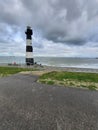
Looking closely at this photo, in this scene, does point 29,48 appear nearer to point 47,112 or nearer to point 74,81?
point 74,81

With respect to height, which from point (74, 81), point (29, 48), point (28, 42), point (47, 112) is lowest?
point (47, 112)

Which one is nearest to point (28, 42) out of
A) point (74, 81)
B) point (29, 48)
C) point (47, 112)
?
point (29, 48)

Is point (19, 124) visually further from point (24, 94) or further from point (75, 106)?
point (24, 94)

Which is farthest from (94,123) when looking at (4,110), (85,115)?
(4,110)

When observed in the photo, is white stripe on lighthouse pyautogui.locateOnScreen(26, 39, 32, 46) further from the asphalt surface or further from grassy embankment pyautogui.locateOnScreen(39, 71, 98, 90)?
the asphalt surface

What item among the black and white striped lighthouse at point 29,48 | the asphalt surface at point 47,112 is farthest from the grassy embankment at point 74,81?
the black and white striped lighthouse at point 29,48

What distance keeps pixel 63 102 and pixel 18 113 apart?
7.10ft

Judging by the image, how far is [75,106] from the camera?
593 cm

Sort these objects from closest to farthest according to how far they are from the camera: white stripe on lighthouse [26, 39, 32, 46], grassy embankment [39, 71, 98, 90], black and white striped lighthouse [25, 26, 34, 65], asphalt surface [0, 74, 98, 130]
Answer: asphalt surface [0, 74, 98, 130]
grassy embankment [39, 71, 98, 90]
black and white striped lighthouse [25, 26, 34, 65]
white stripe on lighthouse [26, 39, 32, 46]

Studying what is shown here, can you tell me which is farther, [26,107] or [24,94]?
[24,94]

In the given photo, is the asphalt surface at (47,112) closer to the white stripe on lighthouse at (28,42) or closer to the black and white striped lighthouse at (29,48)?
the black and white striped lighthouse at (29,48)

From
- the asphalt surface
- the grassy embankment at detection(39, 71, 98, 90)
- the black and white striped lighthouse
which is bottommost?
the asphalt surface

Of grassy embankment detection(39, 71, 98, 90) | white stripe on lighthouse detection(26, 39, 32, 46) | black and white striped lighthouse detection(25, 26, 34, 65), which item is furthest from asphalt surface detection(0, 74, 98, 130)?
white stripe on lighthouse detection(26, 39, 32, 46)

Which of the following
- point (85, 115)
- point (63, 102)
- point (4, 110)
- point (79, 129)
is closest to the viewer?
point (79, 129)
